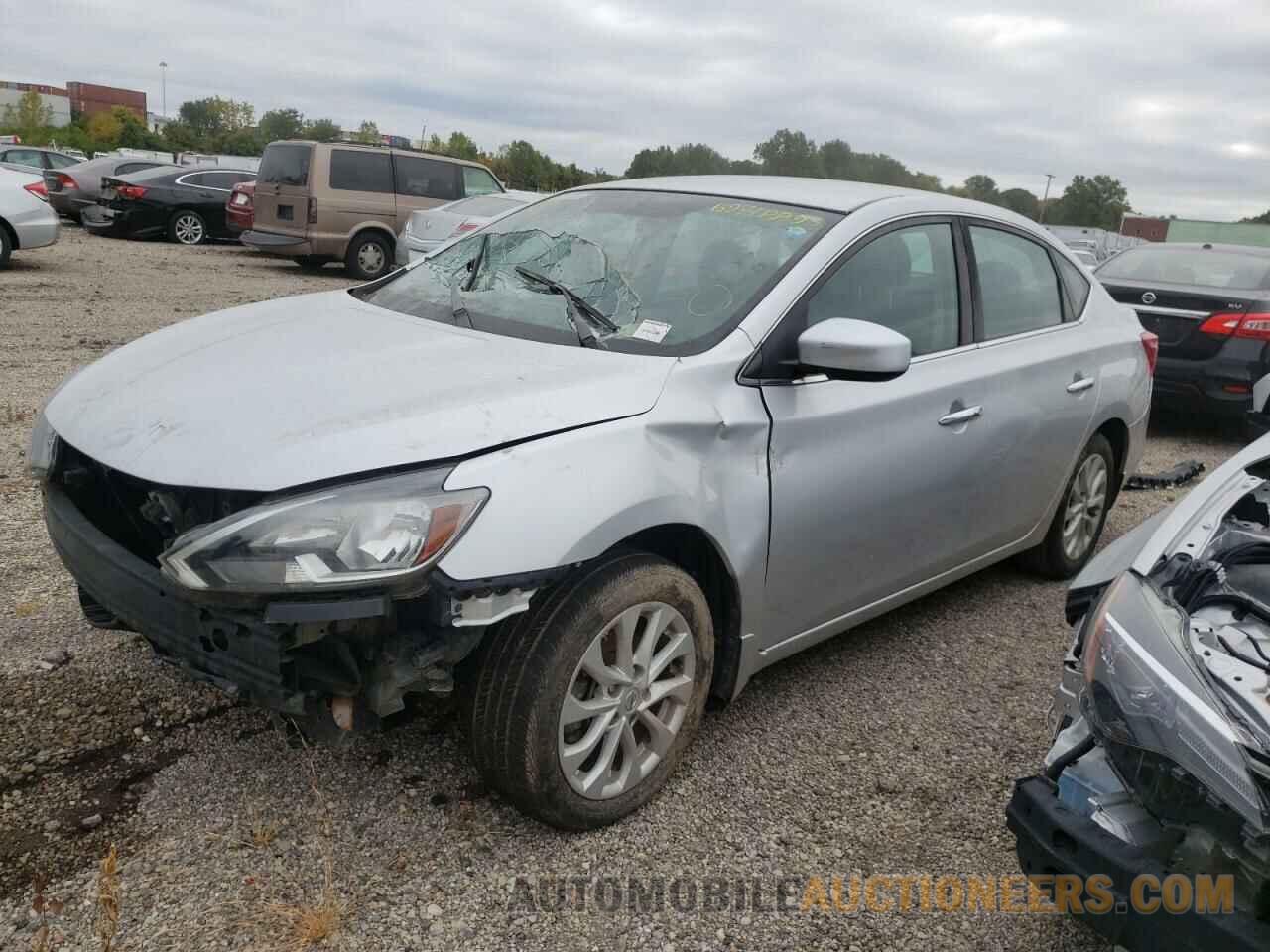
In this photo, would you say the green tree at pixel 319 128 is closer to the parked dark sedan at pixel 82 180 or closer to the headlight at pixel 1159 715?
the parked dark sedan at pixel 82 180

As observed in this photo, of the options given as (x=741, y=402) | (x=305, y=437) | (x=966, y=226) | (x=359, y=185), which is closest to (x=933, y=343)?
(x=966, y=226)

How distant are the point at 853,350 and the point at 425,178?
13662 millimetres

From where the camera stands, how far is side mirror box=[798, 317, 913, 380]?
2.73 m

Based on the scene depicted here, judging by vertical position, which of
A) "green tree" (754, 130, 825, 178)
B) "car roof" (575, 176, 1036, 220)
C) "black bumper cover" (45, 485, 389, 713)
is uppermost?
"green tree" (754, 130, 825, 178)

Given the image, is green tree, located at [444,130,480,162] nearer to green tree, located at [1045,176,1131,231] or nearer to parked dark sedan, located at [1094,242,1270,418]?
green tree, located at [1045,176,1131,231]

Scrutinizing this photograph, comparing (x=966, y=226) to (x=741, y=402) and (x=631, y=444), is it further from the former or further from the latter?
(x=631, y=444)

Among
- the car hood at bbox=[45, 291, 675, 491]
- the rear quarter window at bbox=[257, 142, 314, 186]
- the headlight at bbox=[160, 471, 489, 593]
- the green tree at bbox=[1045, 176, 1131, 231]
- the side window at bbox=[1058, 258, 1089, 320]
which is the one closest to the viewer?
the headlight at bbox=[160, 471, 489, 593]

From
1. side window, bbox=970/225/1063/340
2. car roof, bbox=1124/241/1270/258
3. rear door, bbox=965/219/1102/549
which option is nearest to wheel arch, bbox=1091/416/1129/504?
rear door, bbox=965/219/1102/549

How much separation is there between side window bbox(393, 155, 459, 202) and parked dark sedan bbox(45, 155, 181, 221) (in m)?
5.54

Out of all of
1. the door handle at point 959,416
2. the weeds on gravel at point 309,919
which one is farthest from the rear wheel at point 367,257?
the weeds on gravel at point 309,919

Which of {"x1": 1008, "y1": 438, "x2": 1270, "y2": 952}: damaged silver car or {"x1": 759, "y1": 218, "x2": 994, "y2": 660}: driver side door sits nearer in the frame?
{"x1": 1008, "y1": 438, "x2": 1270, "y2": 952}: damaged silver car

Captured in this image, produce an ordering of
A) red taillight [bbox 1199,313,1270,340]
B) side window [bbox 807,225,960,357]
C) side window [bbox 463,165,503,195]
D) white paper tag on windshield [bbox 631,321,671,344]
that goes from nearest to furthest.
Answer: white paper tag on windshield [bbox 631,321,671,344], side window [bbox 807,225,960,357], red taillight [bbox 1199,313,1270,340], side window [bbox 463,165,503,195]

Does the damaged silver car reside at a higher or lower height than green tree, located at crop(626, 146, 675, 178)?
lower

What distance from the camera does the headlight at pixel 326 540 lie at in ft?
6.90
